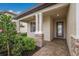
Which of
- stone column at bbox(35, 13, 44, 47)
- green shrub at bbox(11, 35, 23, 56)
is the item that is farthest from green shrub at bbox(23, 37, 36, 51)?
stone column at bbox(35, 13, 44, 47)

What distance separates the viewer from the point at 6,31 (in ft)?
17.1

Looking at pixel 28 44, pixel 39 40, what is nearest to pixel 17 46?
pixel 28 44

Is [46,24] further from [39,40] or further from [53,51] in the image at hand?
[53,51]

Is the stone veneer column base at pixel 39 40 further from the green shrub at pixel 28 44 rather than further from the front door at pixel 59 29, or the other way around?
the front door at pixel 59 29

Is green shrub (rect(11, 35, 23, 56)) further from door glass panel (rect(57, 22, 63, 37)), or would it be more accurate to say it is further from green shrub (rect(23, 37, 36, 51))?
door glass panel (rect(57, 22, 63, 37))

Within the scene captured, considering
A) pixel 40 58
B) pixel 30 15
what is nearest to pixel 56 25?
pixel 30 15

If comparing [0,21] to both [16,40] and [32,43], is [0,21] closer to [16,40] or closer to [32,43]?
[16,40]

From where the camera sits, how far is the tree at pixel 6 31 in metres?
5.09

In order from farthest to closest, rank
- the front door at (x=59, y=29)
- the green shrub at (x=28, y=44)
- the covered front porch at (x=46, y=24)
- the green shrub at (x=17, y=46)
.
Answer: the front door at (x=59, y=29) < the covered front porch at (x=46, y=24) < the green shrub at (x=28, y=44) < the green shrub at (x=17, y=46)

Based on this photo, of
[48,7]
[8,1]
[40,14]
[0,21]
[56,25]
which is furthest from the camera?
[56,25]

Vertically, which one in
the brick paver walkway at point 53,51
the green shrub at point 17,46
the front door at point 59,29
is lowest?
the brick paver walkway at point 53,51

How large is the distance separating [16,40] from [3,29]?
0.73 m

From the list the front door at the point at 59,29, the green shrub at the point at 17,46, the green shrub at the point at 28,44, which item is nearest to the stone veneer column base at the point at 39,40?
the green shrub at the point at 28,44

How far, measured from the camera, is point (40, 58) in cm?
435
